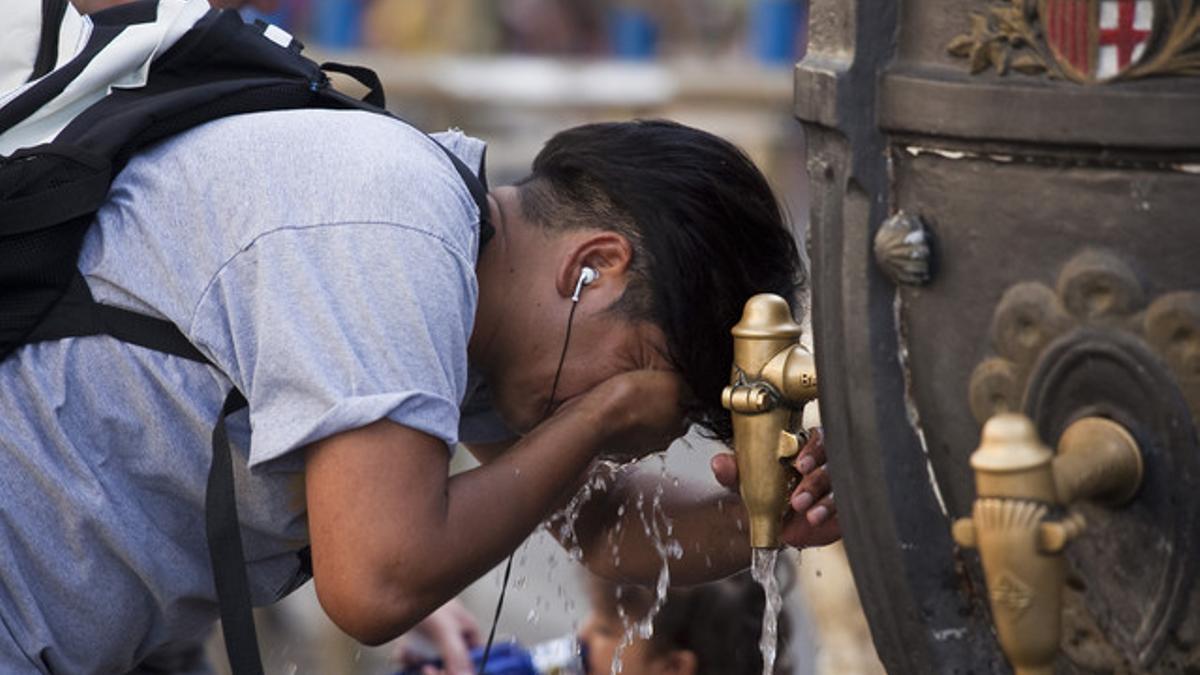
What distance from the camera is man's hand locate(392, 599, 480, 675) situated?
316cm

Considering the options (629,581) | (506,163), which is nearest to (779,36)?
(506,163)

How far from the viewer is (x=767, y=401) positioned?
2006 mm

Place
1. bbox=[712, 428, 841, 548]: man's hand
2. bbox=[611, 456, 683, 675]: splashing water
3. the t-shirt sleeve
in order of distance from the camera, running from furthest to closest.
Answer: bbox=[611, 456, 683, 675]: splashing water
bbox=[712, 428, 841, 548]: man's hand
the t-shirt sleeve

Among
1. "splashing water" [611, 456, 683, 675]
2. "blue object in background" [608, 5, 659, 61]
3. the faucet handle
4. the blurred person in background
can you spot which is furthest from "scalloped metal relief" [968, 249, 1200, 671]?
"blue object in background" [608, 5, 659, 61]

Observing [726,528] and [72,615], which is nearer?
[72,615]

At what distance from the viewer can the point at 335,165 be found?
202 centimetres

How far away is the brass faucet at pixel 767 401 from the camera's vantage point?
2.00 metres

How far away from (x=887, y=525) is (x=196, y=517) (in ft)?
2.58

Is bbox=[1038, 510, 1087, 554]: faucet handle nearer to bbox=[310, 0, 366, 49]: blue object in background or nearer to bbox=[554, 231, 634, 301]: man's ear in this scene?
bbox=[554, 231, 634, 301]: man's ear

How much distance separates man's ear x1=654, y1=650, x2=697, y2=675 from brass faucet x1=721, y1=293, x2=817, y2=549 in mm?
1347

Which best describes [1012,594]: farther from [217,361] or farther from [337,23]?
[337,23]

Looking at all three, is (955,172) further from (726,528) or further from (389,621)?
(726,528)

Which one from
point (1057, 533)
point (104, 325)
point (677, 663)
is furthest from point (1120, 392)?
point (677, 663)

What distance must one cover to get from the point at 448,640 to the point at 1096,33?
73.2 inches
